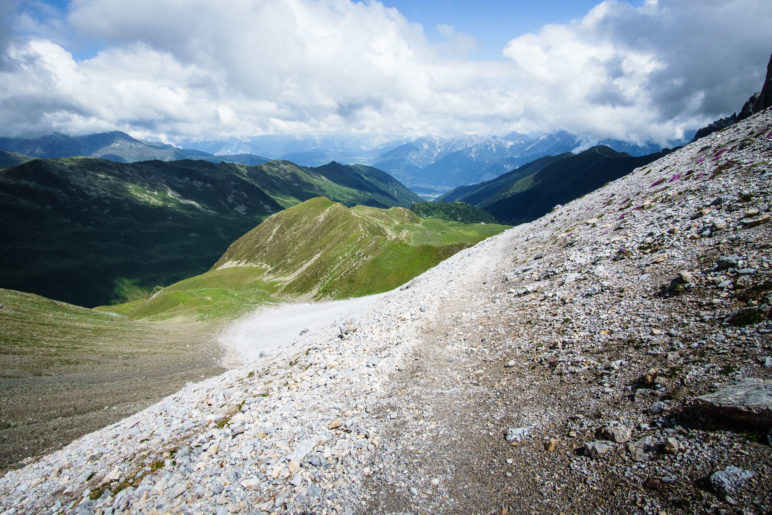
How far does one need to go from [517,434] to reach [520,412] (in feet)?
3.81

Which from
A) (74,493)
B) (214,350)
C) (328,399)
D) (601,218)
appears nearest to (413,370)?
(328,399)

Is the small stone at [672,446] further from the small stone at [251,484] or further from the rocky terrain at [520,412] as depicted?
the small stone at [251,484]

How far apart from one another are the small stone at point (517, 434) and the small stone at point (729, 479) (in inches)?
180

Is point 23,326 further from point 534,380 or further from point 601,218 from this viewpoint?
point 601,218

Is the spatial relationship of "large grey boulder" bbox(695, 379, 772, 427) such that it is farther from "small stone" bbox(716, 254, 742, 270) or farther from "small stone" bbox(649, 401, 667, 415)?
"small stone" bbox(716, 254, 742, 270)

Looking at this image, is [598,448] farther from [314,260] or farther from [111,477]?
[314,260]

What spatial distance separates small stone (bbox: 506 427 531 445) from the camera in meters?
10.6

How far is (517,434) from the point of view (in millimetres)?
10812

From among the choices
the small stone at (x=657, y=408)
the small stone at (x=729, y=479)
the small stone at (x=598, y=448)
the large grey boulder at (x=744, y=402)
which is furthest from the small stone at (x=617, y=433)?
the small stone at (x=729, y=479)

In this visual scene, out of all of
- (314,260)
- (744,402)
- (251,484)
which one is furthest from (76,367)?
(314,260)

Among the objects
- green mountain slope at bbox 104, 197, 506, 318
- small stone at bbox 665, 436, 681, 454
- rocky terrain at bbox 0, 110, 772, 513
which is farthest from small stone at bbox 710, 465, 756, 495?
green mountain slope at bbox 104, 197, 506, 318

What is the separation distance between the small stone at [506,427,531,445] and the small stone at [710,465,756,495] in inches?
180

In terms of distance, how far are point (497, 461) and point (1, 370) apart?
50549mm

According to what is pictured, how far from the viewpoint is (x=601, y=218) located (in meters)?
32.8
